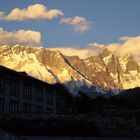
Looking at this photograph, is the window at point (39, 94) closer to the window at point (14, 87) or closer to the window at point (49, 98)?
the window at point (49, 98)

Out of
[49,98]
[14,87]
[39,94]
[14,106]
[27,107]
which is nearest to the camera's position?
[14,106]

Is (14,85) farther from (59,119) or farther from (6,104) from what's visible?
(59,119)

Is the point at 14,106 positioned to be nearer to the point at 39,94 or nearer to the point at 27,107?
the point at 27,107

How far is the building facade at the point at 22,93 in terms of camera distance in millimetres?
75250

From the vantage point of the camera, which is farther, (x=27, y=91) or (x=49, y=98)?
(x=49, y=98)

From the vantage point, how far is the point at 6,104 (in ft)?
247

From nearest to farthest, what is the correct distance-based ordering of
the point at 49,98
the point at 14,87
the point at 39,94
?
1. the point at 14,87
2. the point at 39,94
3. the point at 49,98

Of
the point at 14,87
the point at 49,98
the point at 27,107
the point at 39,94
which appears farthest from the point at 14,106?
the point at 49,98

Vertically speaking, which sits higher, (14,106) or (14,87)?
(14,87)

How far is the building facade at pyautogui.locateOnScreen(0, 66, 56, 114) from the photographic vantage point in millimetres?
75250

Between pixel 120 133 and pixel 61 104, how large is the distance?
67388 millimetres

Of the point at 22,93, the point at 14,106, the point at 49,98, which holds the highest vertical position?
the point at 49,98

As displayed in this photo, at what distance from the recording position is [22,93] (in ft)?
269

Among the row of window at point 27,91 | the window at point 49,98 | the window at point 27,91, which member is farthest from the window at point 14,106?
the window at point 49,98
